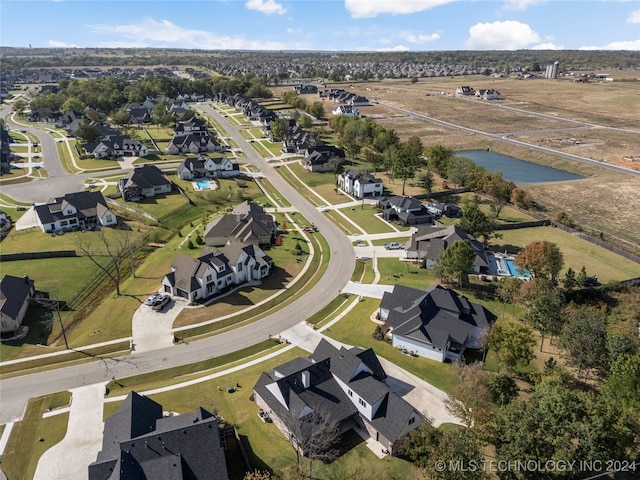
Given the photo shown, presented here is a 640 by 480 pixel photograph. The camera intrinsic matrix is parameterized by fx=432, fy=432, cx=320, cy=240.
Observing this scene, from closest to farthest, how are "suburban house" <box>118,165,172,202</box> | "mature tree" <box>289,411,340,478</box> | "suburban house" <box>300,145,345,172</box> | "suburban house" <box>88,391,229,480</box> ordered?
"suburban house" <box>88,391,229,480</box>
"mature tree" <box>289,411,340,478</box>
"suburban house" <box>118,165,172,202</box>
"suburban house" <box>300,145,345,172</box>

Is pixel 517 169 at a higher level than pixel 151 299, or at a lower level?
higher

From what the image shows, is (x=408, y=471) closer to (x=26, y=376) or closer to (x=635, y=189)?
(x=26, y=376)

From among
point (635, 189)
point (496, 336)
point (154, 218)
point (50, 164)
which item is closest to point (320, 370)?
point (496, 336)

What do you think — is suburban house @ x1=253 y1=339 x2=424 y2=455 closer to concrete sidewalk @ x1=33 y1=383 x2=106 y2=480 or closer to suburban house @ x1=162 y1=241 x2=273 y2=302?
concrete sidewalk @ x1=33 y1=383 x2=106 y2=480

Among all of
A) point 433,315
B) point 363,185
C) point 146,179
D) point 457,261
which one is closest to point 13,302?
point 146,179

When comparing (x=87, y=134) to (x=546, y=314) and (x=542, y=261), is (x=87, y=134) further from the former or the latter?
(x=546, y=314)

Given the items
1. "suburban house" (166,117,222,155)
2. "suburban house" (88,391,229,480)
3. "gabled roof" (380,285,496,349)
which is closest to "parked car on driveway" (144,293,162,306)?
"suburban house" (88,391,229,480)
